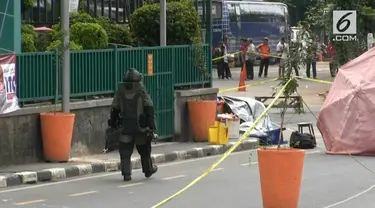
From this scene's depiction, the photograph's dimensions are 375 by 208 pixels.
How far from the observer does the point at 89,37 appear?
1895 centimetres

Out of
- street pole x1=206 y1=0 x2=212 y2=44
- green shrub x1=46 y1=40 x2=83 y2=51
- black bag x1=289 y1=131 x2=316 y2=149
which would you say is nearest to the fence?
green shrub x1=46 y1=40 x2=83 y2=51

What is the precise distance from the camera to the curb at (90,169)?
14.0 meters

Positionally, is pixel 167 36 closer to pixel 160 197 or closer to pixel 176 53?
pixel 176 53

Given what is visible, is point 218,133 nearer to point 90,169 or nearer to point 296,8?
point 90,169

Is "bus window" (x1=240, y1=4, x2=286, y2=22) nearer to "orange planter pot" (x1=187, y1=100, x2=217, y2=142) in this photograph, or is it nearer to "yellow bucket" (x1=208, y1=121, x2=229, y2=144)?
"orange planter pot" (x1=187, y1=100, x2=217, y2=142)

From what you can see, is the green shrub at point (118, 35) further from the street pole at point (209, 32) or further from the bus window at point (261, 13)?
the bus window at point (261, 13)

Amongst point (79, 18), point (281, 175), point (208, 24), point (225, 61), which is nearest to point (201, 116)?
point (208, 24)

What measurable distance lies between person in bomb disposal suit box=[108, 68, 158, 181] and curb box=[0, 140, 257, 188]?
1289 mm

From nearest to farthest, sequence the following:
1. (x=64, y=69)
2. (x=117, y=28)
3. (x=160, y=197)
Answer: (x=160, y=197), (x=64, y=69), (x=117, y=28)

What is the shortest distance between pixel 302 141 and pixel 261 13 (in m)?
38.7

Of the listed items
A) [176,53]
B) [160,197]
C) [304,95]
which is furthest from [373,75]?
[304,95]

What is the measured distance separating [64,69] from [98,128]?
5.59 feet

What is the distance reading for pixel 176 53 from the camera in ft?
64.7

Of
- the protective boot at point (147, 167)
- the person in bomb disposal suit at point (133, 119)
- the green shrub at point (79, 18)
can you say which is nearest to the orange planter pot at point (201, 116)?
the green shrub at point (79, 18)
